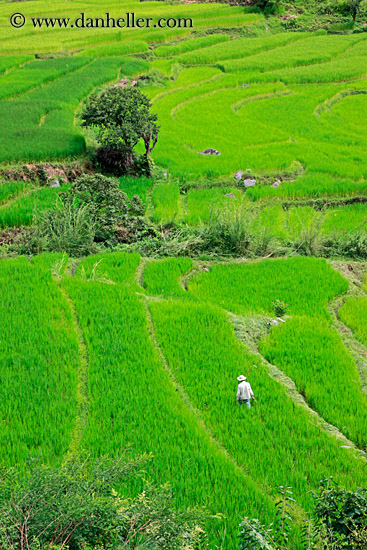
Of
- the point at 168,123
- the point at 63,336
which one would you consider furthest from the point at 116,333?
the point at 168,123

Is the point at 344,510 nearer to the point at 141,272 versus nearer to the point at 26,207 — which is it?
the point at 141,272

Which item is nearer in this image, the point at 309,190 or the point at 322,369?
the point at 322,369

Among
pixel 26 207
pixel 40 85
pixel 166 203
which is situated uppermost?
pixel 40 85

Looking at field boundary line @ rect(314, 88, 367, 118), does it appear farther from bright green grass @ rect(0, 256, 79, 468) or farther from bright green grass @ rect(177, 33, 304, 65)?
bright green grass @ rect(0, 256, 79, 468)

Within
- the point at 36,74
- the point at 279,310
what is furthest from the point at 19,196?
the point at 36,74

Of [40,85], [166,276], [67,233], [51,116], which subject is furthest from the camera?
[40,85]

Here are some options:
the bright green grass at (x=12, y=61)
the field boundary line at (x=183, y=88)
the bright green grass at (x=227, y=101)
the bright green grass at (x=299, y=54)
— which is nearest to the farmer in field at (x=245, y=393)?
the bright green grass at (x=227, y=101)

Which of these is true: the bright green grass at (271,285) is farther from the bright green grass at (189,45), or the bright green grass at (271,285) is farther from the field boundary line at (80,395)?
the bright green grass at (189,45)
